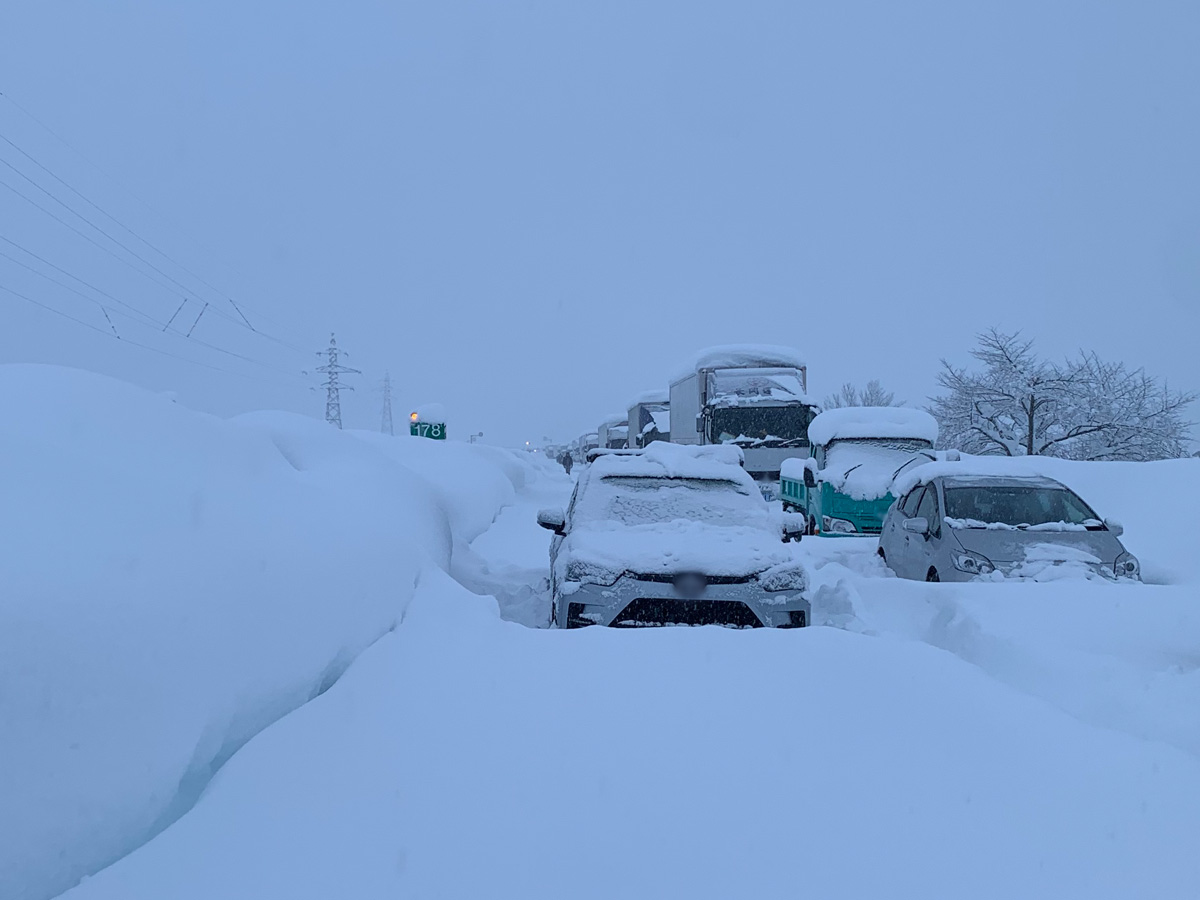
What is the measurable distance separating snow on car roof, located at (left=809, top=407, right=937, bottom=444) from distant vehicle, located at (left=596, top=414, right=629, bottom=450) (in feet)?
83.1

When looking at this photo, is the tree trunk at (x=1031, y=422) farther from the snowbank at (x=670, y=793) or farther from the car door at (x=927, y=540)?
the snowbank at (x=670, y=793)

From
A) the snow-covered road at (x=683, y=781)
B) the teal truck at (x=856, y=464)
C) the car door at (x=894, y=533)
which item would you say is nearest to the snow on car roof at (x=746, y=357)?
the teal truck at (x=856, y=464)

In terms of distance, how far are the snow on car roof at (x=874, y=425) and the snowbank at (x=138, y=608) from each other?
37.9 ft

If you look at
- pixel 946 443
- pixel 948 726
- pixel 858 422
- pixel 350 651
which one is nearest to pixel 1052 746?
pixel 948 726

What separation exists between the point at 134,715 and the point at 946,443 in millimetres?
42931

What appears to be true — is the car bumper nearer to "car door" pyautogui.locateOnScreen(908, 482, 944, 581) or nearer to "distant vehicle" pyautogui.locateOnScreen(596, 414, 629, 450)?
"car door" pyautogui.locateOnScreen(908, 482, 944, 581)

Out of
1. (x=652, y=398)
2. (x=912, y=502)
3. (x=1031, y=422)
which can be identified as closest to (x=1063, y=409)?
(x=1031, y=422)

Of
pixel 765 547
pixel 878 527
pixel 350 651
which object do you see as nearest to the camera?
pixel 350 651

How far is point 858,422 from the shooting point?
14.4 m

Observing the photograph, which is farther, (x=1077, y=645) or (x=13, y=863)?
(x=1077, y=645)

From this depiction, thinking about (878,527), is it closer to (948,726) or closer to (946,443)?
(948,726)

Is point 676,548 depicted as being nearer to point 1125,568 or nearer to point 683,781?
point 683,781

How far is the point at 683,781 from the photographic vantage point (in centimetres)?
243

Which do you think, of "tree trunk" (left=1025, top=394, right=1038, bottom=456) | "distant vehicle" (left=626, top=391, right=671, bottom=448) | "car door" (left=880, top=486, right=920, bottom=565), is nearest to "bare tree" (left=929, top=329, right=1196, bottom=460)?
"tree trunk" (left=1025, top=394, right=1038, bottom=456)
